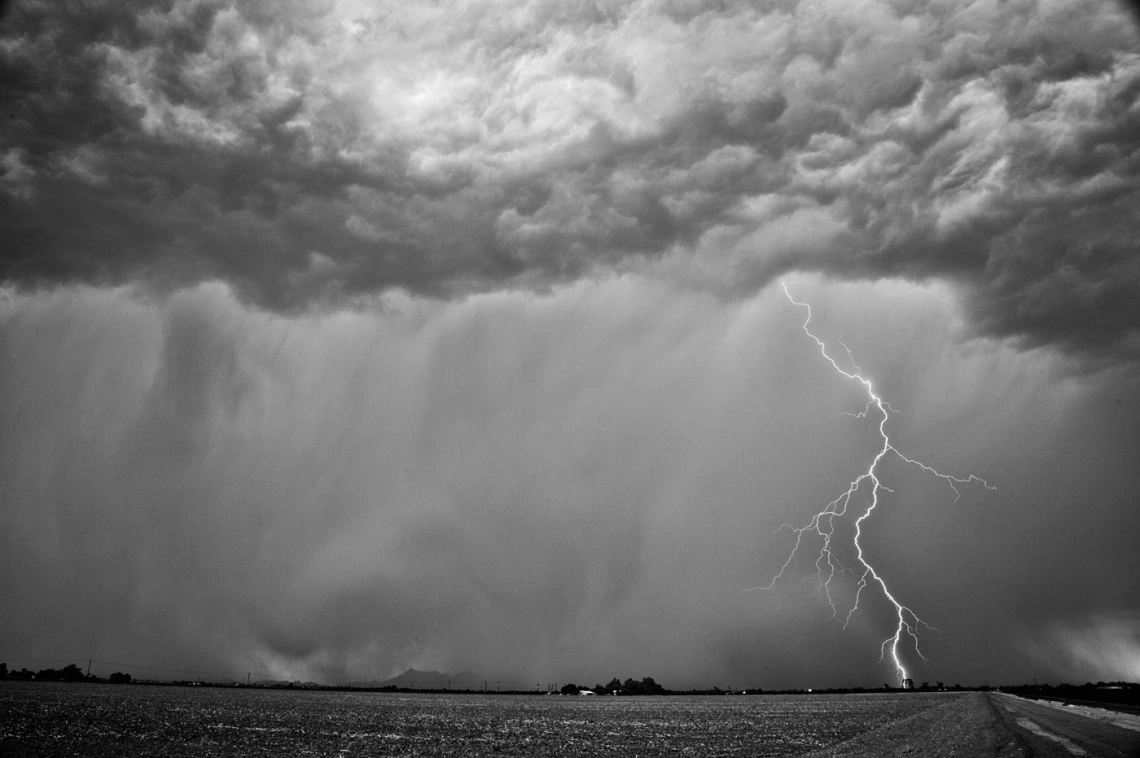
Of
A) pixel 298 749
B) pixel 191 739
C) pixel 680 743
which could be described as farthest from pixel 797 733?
pixel 191 739

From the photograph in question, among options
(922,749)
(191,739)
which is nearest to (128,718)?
(191,739)

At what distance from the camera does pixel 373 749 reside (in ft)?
92.5

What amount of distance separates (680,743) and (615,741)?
3.22 m

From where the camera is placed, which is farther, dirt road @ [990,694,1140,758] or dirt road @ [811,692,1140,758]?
dirt road @ [811,692,1140,758]

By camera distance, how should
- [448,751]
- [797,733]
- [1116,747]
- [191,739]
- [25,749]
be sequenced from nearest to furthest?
[25,749]
[1116,747]
[448,751]
[191,739]
[797,733]

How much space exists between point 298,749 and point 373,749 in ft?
9.38

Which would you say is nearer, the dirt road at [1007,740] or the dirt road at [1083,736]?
the dirt road at [1083,736]

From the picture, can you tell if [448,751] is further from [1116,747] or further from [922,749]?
[1116,747]

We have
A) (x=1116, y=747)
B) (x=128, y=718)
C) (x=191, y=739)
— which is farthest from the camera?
(x=128, y=718)

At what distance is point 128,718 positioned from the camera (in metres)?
42.7

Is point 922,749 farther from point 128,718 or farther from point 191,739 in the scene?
point 128,718

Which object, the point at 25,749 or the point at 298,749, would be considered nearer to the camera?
the point at 25,749

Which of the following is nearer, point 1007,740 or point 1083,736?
point 1083,736

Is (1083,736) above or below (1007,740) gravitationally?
above
